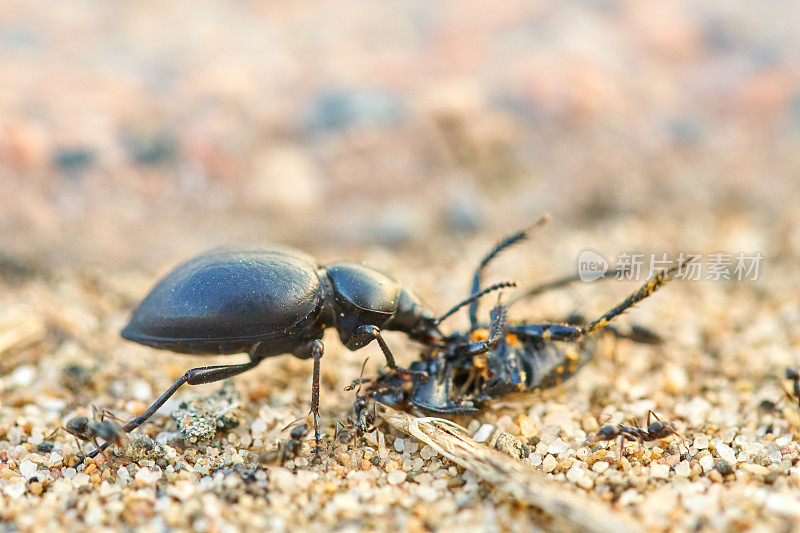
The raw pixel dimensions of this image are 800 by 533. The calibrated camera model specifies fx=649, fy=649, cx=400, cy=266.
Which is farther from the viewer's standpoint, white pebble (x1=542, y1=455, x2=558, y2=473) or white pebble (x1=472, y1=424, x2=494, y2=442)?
white pebble (x1=472, y1=424, x2=494, y2=442)

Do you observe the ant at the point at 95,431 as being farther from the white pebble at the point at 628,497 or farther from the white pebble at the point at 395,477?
the white pebble at the point at 628,497

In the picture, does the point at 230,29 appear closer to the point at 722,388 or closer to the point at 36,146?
the point at 36,146

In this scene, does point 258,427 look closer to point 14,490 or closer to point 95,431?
point 95,431

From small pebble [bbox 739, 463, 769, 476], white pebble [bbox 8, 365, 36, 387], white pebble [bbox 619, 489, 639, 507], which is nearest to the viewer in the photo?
white pebble [bbox 619, 489, 639, 507]

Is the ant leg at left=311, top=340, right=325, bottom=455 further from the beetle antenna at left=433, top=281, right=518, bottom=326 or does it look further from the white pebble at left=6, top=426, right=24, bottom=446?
the white pebble at left=6, top=426, right=24, bottom=446

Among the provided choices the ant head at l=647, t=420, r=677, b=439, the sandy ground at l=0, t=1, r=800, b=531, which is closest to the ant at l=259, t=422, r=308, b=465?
the sandy ground at l=0, t=1, r=800, b=531
